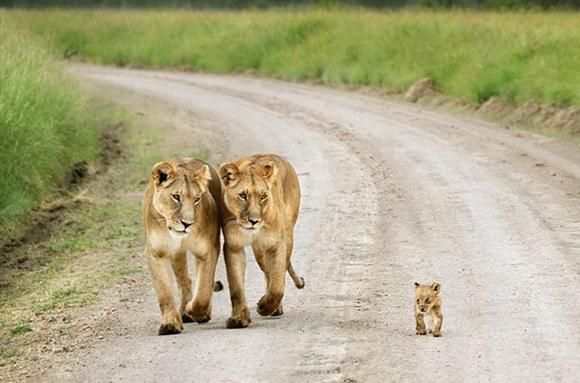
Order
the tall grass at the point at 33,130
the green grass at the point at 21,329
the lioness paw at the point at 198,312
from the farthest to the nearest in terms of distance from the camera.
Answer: the tall grass at the point at 33,130
the green grass at the point at 21,329
the lioness paw at the point at 198,312

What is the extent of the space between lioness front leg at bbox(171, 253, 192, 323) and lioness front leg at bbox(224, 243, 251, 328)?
39 cm

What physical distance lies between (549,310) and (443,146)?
955 cm

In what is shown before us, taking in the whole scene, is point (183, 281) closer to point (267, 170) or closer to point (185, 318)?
point (185, 318)

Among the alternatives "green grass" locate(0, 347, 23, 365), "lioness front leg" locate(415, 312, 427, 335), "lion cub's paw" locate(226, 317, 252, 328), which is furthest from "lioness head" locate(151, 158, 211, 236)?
"lioness front leg" locate(415, 312, 427, 335)

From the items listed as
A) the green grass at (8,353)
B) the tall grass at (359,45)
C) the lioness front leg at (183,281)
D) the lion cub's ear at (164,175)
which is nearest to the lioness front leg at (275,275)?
the lioness front leg at (183,281)

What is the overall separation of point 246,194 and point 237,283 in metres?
0.58

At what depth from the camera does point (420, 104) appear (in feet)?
82.2

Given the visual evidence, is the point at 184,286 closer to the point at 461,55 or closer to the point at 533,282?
the point at 533,282

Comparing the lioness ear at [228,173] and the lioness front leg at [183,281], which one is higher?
the lioness ear at [228,173]

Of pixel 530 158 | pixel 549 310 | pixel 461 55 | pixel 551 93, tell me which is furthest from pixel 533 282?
pixel 461 55

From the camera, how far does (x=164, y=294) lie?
364 inches

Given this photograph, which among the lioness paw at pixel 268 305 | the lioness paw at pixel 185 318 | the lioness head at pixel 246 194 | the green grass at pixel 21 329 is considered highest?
the lioness head at pixel 246 194

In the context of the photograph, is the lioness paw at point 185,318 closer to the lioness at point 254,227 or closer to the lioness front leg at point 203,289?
the lioness front leg at point 203,289

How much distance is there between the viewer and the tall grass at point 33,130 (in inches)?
631
